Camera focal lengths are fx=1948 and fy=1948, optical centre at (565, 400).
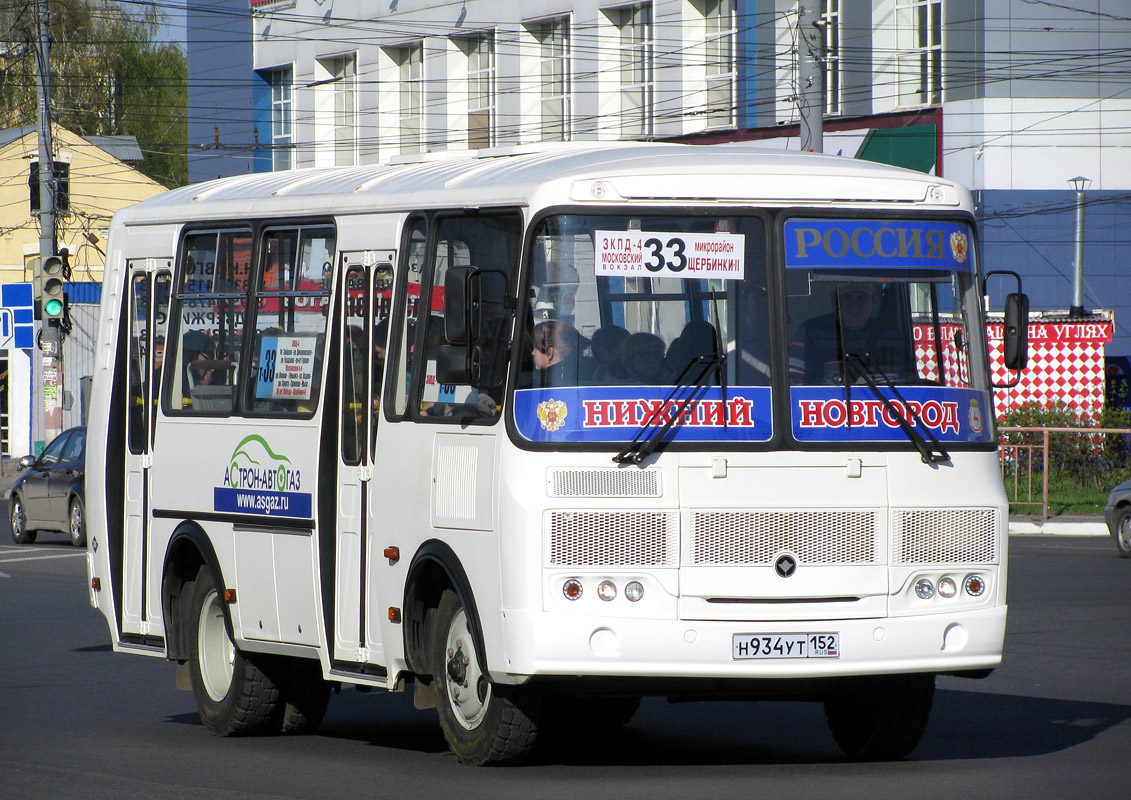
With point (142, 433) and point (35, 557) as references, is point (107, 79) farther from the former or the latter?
point (142, 433)

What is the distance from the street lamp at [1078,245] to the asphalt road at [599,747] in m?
21.4

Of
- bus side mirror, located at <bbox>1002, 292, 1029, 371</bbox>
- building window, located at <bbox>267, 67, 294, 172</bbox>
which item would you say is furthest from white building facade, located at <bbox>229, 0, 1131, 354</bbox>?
bus side mirror, located at <bbox>1002, 292, 1029, 371</bbox>

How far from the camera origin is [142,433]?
37.4ft

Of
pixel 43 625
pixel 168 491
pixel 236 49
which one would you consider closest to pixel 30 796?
pixel 168 491

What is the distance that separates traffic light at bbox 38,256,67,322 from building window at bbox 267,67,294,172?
58.6 feet

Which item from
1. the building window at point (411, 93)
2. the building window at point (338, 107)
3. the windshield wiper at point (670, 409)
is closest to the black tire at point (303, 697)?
the windshield wiper at point (670, 409)

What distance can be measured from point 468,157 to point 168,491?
8.56 feet

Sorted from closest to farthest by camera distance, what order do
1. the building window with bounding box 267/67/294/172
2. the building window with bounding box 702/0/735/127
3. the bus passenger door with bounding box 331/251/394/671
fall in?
1. the bus passenger door with bounding box 331/251/394/671
2. the building window with bounding box 702/0/735/127
3. the building window with bounding box 267/67/294/172

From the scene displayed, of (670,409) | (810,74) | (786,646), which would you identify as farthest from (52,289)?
(786,646)

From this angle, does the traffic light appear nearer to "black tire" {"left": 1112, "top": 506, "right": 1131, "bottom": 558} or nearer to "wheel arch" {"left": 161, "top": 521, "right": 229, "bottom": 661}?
"black tire" {"left": 1112, "top": 506, "right": 1131, "bottom": 558}

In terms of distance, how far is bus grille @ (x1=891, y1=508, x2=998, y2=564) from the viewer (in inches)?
340

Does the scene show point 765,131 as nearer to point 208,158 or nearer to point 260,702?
point 208,158

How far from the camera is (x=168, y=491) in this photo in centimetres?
1109

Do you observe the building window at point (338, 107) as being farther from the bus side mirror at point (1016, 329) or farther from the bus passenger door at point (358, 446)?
the bus side mirror at point (1016, 329)
